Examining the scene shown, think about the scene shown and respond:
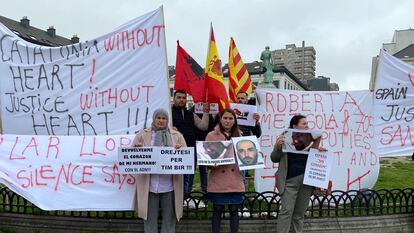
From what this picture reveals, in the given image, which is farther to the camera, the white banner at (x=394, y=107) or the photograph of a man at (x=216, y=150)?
the white banner at (x=394, y=107)

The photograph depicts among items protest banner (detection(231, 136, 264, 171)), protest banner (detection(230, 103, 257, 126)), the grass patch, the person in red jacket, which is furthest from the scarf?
the grass patch

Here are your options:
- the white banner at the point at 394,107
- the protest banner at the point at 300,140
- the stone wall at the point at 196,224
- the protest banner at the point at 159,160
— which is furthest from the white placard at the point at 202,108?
the white banner at the point at 394,107

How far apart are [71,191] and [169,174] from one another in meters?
1.45

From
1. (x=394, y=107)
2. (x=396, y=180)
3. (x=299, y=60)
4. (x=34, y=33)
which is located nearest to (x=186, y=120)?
(x=394, y=107)

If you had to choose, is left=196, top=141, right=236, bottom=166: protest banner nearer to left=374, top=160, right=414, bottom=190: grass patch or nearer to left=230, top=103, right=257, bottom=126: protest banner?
left=230, top=103, right=257, bottom=126: protest banner

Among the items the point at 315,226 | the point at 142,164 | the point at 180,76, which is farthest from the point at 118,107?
the point at 315,226

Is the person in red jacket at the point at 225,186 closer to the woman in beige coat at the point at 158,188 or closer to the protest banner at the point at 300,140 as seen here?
the woman in beige coat at the point at 158,188

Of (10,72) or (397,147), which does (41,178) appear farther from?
(397,147)

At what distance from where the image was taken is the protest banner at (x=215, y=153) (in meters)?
4.83

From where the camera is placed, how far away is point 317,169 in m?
4.87

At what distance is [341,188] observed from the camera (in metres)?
6.66

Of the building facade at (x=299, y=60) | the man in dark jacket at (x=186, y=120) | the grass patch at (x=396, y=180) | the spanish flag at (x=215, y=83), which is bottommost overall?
the grass patch at (x=396, y=180)

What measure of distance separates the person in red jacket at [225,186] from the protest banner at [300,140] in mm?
624

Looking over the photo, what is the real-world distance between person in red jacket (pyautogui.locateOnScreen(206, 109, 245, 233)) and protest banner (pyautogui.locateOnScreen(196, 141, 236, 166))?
0.20 feet
